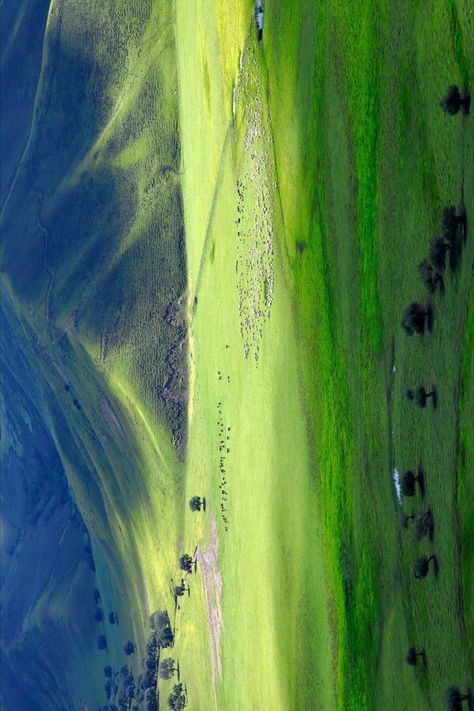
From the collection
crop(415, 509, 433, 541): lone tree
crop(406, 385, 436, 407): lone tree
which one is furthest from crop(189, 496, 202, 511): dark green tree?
crop(406, 385, 436, 407): lone tree

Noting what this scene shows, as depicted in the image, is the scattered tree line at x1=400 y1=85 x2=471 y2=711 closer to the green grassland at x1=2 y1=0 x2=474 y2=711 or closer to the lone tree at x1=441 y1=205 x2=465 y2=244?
the lone tree at x1=441 y1=205 x2=465 y2=244

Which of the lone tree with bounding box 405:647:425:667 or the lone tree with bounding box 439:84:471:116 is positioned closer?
the lone tree with bounding box 439:84:471:116

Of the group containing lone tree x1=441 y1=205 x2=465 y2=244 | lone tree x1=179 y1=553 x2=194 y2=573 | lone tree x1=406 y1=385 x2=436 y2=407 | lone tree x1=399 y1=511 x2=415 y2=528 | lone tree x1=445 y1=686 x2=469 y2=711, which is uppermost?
lone tree x1=179 y1=553 x2=194 y2=573

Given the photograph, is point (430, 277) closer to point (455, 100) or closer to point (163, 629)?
point (455, 100)

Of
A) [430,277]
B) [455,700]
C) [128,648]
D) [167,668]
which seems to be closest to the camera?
[455,700]

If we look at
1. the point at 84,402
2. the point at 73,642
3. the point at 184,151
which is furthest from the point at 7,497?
the point at 184,151

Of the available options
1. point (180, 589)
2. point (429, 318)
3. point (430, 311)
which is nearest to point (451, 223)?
point (430, 311)

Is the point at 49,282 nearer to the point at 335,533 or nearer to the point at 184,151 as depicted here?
the point at 184,151
